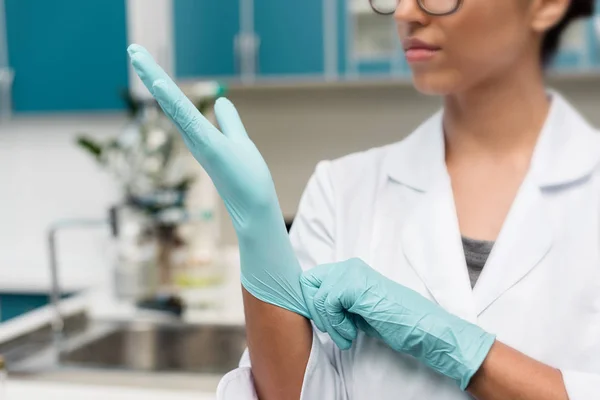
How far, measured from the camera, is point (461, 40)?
35.2 inches

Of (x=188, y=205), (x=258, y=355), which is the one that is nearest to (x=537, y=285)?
→ (x=258, y=355)

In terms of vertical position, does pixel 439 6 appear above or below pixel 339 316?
above

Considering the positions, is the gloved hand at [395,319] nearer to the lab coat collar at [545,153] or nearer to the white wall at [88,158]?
the lab coat collar at [545,153]

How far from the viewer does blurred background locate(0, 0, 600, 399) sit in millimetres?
A: 1870

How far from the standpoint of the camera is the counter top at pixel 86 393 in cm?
144

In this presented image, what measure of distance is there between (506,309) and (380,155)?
36 cm

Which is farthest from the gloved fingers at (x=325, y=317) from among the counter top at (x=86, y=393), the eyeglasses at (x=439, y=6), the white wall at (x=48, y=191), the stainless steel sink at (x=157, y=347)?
the white wall at (x=48, y=191)

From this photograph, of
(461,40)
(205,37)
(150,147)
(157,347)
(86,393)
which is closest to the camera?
(461,40)

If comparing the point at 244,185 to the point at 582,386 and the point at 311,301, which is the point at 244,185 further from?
the point at 582,386

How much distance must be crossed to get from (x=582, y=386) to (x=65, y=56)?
2565 millimetres

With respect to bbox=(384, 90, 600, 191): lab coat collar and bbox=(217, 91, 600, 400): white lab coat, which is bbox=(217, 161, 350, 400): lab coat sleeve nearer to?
bbox=(217, 91, 600, 400): white lab coat

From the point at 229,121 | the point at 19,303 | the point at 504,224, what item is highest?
the point at 229,121

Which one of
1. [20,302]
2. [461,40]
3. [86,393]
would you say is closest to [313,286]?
[461,40]

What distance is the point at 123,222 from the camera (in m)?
2.26
